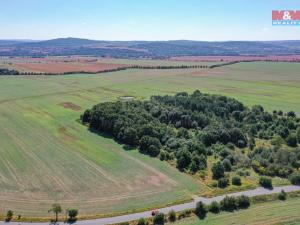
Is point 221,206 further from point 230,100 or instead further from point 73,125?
point 230,100

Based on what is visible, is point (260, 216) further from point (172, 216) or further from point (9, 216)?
point (9, 216)

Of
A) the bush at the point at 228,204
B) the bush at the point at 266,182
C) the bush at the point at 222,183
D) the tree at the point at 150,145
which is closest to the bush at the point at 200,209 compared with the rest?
the bush at the point at 228,204

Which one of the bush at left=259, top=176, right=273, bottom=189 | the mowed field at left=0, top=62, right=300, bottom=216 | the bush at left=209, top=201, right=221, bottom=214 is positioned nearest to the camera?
the bush at left=209, top=201, right=221, bottom=214

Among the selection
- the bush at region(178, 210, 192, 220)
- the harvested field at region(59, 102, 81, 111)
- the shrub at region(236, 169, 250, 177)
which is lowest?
the bush at region(178, 210, 192, 220)

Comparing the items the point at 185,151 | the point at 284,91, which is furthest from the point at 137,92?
the point at 185,151

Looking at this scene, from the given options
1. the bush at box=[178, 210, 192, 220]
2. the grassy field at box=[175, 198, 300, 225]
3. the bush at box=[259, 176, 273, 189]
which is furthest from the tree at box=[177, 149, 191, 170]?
the grassy field at box=[175, 198, 300, 225]

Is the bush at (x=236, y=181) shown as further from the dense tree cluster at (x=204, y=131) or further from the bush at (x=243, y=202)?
the bush at (x=243, y=202)

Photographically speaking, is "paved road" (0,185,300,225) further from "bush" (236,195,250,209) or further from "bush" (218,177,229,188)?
"bush" (236,195,250,209)
